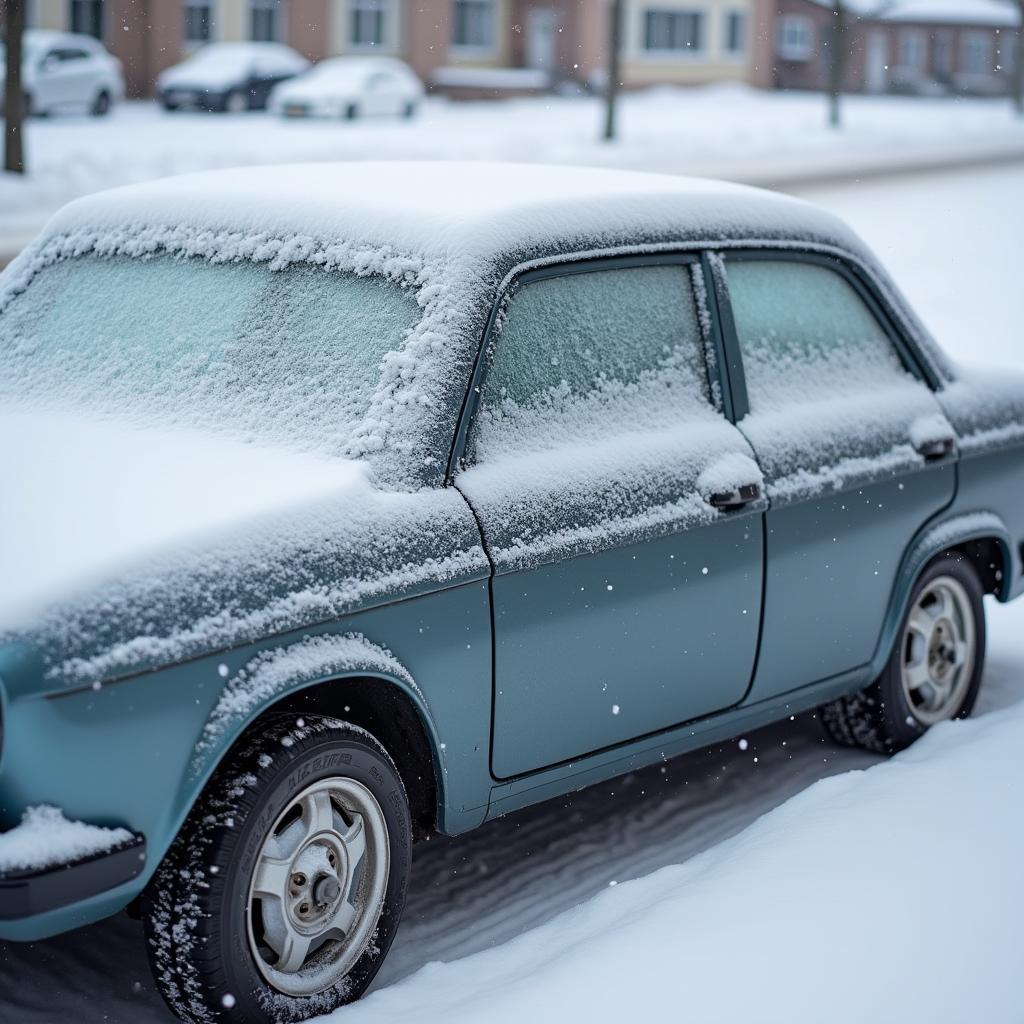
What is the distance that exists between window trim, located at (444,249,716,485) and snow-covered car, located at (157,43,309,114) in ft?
108

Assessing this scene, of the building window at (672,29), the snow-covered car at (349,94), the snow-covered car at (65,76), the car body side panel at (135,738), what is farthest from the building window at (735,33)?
the car body side panel at (135,738)

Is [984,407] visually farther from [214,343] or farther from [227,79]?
[227,79]

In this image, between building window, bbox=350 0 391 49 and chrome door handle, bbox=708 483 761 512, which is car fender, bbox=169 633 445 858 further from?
building window, bbox=350 0 391 49

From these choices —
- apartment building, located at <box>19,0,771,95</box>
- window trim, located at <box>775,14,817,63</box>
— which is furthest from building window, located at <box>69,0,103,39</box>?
window trim, located at <box>775,14,817,63</box>

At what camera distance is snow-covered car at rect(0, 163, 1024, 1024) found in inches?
122

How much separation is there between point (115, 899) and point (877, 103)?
54774 millimetres

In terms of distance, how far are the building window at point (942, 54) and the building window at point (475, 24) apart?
2746 cm

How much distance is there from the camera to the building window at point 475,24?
160 feet

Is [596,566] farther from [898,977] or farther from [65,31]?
[65,31]

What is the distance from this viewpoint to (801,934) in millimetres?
3711

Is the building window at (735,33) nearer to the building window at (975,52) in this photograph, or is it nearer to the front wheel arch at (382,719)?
the building window at (975,52)

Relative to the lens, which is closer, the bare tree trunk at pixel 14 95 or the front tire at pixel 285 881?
the front tire at pixel 285 881

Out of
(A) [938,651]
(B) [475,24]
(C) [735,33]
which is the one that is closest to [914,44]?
(C) [735,33]

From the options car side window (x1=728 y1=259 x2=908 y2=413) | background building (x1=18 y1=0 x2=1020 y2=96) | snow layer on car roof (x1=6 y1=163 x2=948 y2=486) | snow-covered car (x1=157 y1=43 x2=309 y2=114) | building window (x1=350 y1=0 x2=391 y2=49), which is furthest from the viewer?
building window (x1=350 y1=0 x2=391 y2=49)
